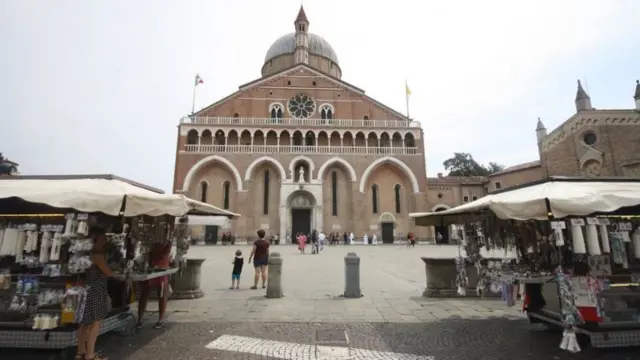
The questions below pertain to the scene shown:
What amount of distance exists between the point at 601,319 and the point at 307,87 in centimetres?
3213

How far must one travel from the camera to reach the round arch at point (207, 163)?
29342 millimetres

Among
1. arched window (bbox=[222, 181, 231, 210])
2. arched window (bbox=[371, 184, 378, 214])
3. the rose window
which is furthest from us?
the rose window

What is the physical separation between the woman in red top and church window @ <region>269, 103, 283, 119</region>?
91.1ft

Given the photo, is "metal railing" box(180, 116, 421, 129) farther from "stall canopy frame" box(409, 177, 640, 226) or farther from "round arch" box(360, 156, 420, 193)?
"stall canopy frame" box(409, 177, 640, 226)

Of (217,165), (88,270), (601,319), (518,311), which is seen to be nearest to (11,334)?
(88,270)

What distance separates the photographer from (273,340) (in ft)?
15.3

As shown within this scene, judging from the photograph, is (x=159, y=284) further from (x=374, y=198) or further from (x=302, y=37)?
(x=302, y=37)

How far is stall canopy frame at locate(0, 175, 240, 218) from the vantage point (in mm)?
Result: 4090

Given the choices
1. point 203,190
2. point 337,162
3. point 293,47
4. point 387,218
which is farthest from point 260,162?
point 293,47

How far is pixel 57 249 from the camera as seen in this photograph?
445cm

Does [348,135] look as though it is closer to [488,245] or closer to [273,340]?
[488,245]

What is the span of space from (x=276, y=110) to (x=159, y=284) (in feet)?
94.8

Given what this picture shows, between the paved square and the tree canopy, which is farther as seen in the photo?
the tree canopy

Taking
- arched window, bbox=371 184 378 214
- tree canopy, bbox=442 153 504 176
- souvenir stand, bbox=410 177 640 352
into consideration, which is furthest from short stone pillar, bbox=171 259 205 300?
tree canopy, bbox=442 153 504 176
